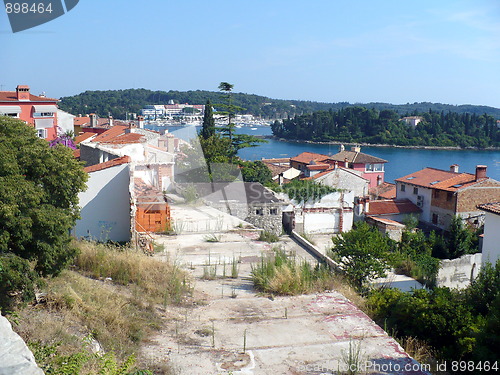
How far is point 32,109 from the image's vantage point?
27281 mm

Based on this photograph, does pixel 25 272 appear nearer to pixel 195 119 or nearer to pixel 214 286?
pixel 214 286

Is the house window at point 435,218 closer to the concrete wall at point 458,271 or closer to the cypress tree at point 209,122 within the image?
the concrete wall at point 458,271

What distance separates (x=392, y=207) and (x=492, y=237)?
14.2 meters

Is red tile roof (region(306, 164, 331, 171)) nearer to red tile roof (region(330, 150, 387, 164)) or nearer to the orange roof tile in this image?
red tile roof (region(330, 150, 387, 164))

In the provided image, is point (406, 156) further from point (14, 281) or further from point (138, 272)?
point (14, 281)

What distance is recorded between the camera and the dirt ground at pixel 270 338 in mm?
4633

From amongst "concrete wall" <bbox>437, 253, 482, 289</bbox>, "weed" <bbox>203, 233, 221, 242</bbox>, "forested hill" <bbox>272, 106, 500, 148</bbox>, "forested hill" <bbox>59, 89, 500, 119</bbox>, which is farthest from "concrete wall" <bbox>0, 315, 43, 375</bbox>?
"forested hill" <bbox>272, 106, 500, 148</bbox>

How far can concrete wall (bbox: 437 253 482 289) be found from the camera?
48.8ft

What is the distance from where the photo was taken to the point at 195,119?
114125 millimetres

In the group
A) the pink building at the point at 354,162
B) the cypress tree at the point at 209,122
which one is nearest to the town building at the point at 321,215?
the cypress tree at the point at 209,122

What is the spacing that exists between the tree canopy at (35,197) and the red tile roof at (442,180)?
23117 mm

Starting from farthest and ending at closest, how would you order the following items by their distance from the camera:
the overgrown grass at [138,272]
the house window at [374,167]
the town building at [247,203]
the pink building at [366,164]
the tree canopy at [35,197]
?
the house window at [374,167]
the pink building at [366,164]
the town building at [247,203]
the overgrown grass at [138,272]
the tree canopy at [35,197]

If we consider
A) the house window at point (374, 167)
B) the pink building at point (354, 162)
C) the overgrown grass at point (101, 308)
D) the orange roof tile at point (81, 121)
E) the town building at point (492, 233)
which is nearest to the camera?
the overgrown grass at point (101, 308)

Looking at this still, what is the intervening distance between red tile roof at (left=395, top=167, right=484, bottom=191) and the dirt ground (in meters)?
21.7
